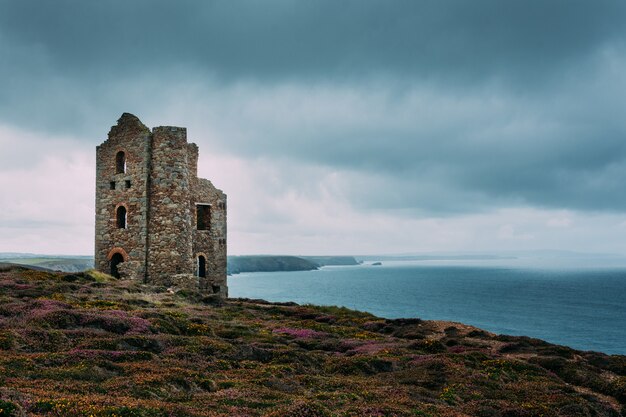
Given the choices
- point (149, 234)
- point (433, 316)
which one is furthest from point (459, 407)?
point (433, 316)

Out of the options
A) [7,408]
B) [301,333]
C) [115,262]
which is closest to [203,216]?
[115,262]

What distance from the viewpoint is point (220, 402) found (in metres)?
12.6

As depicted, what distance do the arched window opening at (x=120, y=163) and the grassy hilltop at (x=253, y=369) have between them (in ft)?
51.3

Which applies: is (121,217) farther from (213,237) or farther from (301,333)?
(301,333)

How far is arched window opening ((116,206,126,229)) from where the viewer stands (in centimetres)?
4366

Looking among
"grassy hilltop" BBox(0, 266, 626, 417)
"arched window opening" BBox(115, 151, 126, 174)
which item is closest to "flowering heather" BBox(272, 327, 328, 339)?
"grassy hilltop" BBox(0, 266, 626, 417)

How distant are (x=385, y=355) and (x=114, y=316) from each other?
12.2 metres

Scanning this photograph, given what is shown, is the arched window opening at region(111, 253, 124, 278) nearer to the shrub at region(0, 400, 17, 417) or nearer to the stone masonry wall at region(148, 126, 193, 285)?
the stone masonry wall at region(148, 126, 193, 285)

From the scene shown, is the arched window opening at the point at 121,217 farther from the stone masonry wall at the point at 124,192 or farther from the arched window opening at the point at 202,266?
the arched window opening at the point at 202,266

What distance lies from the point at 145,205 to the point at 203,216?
23.3 ft

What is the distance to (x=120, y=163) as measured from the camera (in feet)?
146

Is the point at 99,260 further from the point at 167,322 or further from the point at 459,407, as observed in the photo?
the point at 459,407

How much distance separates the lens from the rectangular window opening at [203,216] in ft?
157

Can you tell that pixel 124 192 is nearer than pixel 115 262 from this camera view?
Yes
